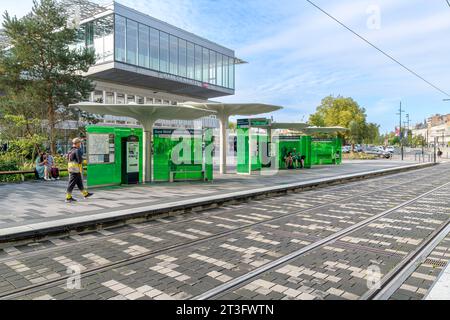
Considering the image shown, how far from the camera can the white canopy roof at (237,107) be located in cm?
1898

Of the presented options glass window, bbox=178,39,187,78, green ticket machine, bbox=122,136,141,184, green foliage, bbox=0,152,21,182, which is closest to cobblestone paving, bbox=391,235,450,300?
green ticket machine, bbox=122,136,141,184

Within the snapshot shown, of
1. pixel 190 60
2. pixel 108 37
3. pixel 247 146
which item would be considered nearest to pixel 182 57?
pixel 190 60

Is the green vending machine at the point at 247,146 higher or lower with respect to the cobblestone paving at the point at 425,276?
higher

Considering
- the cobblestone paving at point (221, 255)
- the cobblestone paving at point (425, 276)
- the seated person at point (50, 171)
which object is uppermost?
the seated person at point (50, 171)

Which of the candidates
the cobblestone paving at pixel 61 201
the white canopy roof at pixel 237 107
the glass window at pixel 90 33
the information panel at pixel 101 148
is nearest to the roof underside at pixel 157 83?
the glass window at pixel 90 33

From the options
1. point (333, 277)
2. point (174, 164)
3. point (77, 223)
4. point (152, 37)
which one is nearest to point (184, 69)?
point (152, 37)

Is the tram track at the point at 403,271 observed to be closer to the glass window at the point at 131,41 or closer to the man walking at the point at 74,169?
the man walking at the point at 74,169

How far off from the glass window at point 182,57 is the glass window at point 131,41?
25.1ft

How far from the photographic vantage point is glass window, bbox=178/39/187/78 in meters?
48.9

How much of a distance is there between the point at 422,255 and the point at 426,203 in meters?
6.27

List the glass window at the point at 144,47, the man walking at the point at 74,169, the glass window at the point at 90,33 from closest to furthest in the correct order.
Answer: the man walking at the point at 74,169
the glass window at the point at 90,33
the glass window at the point at 144,47

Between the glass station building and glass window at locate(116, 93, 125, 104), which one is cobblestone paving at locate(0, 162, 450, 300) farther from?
glass window at locate(116, 93, 125, 104)

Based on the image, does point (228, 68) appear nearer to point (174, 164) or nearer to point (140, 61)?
point (140, 61)

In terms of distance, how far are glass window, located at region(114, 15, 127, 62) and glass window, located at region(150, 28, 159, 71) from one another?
4181mm
